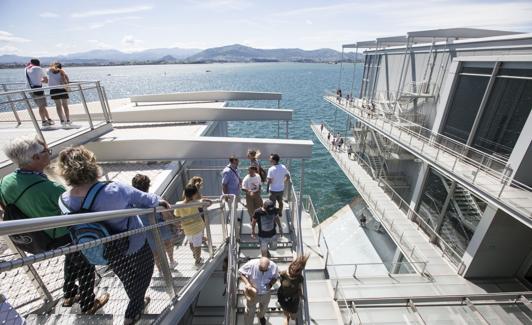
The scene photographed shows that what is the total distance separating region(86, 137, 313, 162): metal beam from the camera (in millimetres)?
6781

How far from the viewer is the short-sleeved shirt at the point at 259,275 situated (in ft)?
14.3

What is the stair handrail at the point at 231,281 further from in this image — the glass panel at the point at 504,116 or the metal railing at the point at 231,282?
the glass panel at the point at 504,116

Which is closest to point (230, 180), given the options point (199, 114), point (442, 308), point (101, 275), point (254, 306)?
point (254, 306)

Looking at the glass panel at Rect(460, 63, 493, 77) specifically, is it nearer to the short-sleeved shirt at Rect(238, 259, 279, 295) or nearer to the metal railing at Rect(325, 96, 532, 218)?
the metal railing at Rect(325, 96, 532, 218)

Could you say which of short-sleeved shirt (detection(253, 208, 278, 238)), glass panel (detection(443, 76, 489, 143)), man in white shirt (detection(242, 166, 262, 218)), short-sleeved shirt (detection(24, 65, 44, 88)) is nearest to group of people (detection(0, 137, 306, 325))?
short-sleeved shirt (detection(253, 208, 278, 238))

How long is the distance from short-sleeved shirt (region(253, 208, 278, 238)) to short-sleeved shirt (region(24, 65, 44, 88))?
702cm

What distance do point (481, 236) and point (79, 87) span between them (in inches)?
551

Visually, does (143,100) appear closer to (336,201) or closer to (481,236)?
(336,201)

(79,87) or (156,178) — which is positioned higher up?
(79,87)

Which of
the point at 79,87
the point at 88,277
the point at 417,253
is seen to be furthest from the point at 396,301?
the point at 79,87

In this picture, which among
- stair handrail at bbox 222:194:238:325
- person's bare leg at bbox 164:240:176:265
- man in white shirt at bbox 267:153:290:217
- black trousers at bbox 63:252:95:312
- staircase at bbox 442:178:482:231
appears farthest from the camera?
staircase at bbox 442:178:482:231

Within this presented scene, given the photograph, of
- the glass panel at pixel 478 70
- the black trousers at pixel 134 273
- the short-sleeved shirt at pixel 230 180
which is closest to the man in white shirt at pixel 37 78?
the short-sleeved shirt at pixel 230 180

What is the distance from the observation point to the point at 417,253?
1134 centimetres

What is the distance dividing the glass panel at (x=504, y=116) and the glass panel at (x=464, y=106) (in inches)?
22.0
